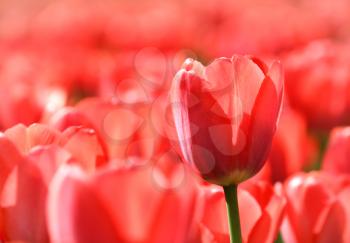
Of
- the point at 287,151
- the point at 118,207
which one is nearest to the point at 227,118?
the point at 118,207

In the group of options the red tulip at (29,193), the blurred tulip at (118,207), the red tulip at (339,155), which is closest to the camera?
the blurred tulip at (118,207)

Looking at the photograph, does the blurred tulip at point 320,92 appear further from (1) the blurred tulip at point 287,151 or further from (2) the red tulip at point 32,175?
(2) the red tulip at point 32,175

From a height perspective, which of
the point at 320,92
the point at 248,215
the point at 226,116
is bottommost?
the point at 320,92

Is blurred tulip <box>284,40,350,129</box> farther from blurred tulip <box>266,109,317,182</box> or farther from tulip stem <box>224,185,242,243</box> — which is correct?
tulip stem <box>224,185,242,243</box>

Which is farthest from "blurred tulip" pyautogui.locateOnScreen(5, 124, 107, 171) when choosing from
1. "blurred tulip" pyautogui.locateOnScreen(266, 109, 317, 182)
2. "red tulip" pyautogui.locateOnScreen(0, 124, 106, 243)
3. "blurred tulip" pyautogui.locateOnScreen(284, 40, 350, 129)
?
"blurred tulip" pyautogui.locateOnScreen(284, 40, 350, 129)

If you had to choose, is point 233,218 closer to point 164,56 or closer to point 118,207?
point 118,207

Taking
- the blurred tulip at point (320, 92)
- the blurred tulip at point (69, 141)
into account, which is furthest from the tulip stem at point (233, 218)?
the blurred tulip at point (320, 92)
